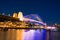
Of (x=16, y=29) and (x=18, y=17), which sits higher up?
(x=18, y=17)

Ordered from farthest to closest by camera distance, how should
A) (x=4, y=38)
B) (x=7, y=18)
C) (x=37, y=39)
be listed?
1. (x=7, y=18)
2. (x=37, y=39)
3. (x=4, y=38)

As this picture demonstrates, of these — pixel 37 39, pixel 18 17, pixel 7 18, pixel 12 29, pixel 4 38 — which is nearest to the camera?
pixel 4 38

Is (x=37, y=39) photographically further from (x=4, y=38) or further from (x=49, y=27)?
(x=49, y=27)

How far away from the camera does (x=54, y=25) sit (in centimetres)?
2444

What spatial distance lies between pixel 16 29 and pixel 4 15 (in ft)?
7.16

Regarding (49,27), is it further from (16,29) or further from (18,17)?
(16,29)

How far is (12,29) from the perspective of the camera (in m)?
18.1

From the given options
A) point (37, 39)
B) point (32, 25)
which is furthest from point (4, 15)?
point (37, 39)

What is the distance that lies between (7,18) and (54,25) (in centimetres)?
773

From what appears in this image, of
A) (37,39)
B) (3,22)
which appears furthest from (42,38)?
(3,22)

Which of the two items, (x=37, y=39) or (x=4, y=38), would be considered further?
(x=37, y=39)

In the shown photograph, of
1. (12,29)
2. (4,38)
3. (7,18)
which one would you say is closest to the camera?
(4,38)

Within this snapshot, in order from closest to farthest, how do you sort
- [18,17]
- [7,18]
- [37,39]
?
[37,39] → [7,18] → [18,17]

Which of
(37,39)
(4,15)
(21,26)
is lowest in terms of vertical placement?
(37,39)
